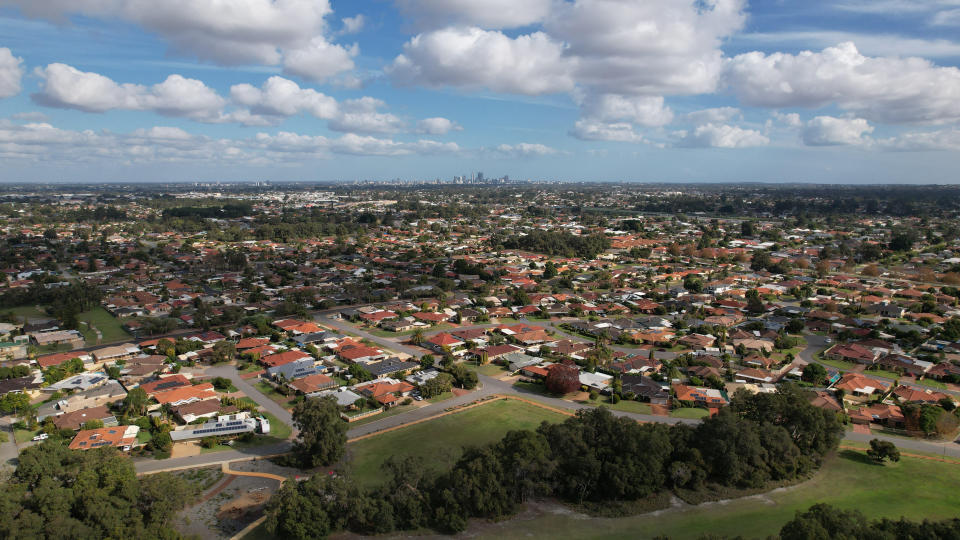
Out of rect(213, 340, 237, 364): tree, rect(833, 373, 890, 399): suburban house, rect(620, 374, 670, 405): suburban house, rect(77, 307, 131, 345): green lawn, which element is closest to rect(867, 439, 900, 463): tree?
rect(833, 373, 890, 399): suburban house

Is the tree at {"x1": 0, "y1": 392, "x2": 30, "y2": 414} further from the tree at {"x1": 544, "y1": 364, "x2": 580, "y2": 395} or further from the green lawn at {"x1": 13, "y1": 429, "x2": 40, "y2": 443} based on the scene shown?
the tree at {"x1": 544, "y1": 364, "x2": 580, "y2": 395}

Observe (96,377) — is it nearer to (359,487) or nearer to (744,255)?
(359,487)

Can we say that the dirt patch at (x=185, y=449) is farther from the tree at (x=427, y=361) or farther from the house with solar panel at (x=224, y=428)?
the tree at (x=427, y=361)

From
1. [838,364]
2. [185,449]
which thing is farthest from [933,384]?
[185,449]

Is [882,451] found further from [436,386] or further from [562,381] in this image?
[436,386]

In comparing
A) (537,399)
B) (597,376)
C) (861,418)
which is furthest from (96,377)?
(861,418)
